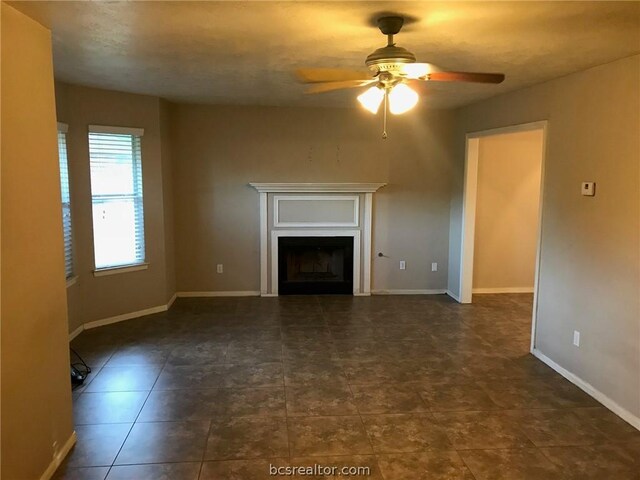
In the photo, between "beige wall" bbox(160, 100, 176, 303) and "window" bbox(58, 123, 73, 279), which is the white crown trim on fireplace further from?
"window" bbox(58, 123, 73, 279)

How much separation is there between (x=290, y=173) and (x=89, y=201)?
2379mm

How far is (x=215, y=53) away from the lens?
335 centimetres

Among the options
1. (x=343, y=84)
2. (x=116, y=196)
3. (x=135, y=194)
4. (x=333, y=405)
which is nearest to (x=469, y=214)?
(x=333, y=405)

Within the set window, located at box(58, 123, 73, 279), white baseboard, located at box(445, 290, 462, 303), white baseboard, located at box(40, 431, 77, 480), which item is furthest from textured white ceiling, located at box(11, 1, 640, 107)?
white baseboard, located at box(445, 290, 462, 303)

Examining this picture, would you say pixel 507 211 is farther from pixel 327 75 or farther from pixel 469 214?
pixel 327 75

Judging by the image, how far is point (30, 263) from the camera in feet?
8.00

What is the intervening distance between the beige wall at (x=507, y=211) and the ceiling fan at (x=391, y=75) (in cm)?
398

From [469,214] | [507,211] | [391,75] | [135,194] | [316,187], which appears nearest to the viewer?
[391,75]

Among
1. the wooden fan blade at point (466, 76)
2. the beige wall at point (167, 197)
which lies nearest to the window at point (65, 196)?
the beige wall at point (167, 197)

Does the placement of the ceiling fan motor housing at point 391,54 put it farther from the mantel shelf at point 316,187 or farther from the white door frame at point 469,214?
the mantel shelf at point 316,187

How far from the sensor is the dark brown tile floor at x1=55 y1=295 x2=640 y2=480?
112 inches

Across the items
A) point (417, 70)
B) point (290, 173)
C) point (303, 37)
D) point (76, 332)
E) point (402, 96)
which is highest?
point (303, 37)

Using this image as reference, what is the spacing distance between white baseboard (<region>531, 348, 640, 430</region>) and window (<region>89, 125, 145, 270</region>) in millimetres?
4151

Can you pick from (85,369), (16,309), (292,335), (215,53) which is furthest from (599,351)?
(85,369)
